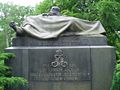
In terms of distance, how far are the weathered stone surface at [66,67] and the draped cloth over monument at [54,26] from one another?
17.8 inches

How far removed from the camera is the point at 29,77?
34.8 ft

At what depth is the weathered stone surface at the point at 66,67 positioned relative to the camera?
34.6 feet

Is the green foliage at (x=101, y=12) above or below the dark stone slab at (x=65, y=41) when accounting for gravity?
above

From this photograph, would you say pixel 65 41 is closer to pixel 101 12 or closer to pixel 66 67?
pixel 66 67

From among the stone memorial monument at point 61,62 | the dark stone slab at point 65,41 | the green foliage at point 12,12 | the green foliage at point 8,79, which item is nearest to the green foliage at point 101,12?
the dark stone slab at point 65,41

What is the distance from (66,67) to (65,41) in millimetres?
666

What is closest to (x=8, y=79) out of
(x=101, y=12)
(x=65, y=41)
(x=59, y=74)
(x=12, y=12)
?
(x=59, y=74)

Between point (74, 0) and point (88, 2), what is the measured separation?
0.79 metres

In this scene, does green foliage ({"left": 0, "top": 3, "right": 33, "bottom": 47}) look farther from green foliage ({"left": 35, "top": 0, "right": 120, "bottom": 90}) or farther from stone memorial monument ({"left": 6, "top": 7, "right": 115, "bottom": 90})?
stone memorial monument ({"left": 6, "top": 7, "right": 115, "bottom": 90})

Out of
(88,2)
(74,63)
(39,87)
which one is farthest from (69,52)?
(88,2)

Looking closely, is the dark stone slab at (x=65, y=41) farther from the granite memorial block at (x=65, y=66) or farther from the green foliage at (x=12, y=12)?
the green foliage at (x=12, y=12)

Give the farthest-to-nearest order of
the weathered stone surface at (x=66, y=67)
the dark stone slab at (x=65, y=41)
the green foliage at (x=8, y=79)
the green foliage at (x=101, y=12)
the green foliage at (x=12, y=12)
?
the green foliage at (x=12, y=12)
the green foliage at (x=101, y=12)
the dark stone slab at (x=65, y=41)
the weathered stone surface at (x=66, y=67)
the green foliage at (x=8, y=79)

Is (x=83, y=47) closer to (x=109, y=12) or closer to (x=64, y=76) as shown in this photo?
(x=64, y=76)

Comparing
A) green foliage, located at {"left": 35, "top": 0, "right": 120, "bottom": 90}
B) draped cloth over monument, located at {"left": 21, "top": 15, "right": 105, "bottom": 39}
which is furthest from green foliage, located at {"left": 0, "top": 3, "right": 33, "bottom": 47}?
draped cloth over monument, located at {"left": 21, "top": 15, "right": 105, "bottom": 39}
